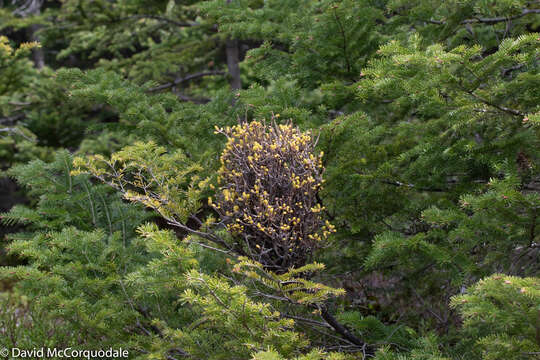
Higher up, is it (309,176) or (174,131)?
(309,176)

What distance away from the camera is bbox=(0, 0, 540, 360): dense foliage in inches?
101

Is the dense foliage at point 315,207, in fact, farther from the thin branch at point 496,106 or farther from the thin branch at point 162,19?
the thin branch at point 162,19

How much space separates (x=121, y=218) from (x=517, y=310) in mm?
3390

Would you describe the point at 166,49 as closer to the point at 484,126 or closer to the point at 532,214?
the point at 484,126

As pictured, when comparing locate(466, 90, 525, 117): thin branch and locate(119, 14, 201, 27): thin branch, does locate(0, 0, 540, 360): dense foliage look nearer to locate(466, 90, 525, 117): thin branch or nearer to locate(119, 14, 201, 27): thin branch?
locate(466, 90, 525, 117): thin branch

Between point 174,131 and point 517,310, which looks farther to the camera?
point 174,131

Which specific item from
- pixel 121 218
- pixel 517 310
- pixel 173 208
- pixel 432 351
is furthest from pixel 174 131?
pixel 517 310

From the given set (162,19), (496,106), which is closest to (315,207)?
(496,106)

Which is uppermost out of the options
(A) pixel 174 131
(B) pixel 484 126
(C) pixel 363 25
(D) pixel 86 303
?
(C) pixel 363 25

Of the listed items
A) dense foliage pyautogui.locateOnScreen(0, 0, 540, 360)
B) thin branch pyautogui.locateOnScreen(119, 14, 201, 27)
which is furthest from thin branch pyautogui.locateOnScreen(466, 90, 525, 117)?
thin branch pyautogui.locateOnScreen(119, 14, 201, 27)

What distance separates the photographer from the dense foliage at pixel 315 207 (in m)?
2.58

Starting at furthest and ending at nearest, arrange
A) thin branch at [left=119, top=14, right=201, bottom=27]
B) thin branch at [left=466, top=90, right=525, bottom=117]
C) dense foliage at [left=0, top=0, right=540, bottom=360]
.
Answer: thin branch at [left=119, top=14, right=201, bottom=27], thin branch at [left=466, top=90, right=525, bottom=117], dense foliage at [left=0, top=0, right=540, bottom=360]

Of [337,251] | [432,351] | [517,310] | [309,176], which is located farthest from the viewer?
[337,251]

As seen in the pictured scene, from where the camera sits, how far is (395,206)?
367cm
